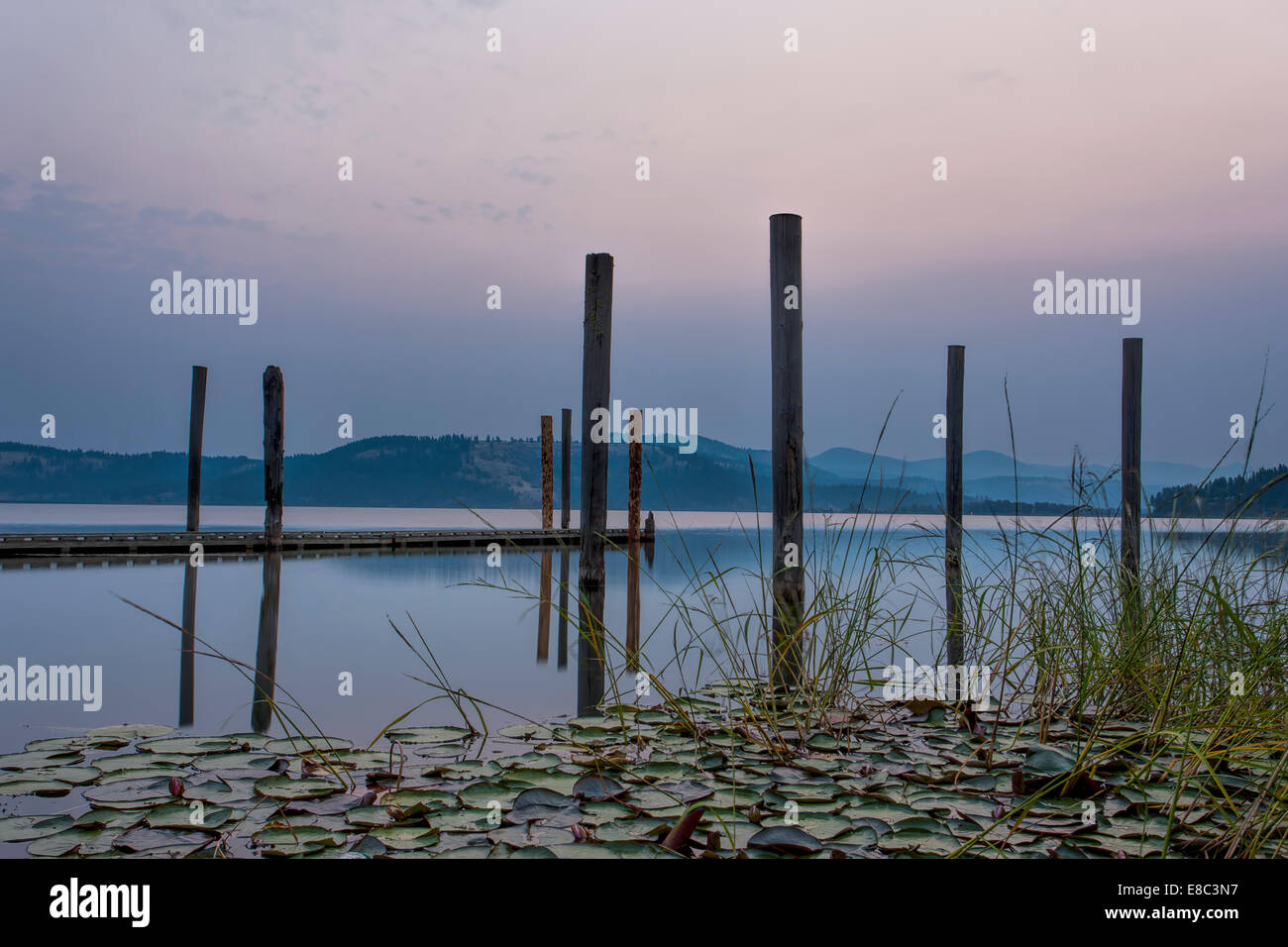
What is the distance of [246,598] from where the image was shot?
8867 millimetres

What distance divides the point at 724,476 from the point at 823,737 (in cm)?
8867

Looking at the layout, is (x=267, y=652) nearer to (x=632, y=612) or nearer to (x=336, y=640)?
(x=336, y=640)

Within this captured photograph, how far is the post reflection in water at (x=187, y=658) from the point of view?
4.00 meters

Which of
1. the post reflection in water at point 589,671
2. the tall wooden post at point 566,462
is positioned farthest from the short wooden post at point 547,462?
the post reflection in water at point 589,671

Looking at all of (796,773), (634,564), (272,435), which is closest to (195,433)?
(272,435)

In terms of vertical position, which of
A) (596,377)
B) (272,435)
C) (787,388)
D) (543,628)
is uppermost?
(596,377)

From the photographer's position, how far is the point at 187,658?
221 inches

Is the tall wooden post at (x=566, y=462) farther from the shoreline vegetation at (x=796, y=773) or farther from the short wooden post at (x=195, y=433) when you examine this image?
the shoreline vegetation at (x=796, y=773)

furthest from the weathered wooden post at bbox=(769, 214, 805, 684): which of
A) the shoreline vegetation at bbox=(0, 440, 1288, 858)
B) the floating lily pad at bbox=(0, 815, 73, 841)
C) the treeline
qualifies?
the floating lily pad at bbox=(0, 815, 73, 841)

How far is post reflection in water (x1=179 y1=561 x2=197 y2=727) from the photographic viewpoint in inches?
157

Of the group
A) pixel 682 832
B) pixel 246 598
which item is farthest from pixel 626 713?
pixel 246 598

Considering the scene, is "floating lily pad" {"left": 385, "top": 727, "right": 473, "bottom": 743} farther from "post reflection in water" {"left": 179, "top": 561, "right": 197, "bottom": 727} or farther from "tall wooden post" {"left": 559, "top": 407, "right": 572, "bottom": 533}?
"tall wooden post" {"left": 559, "top": 407, "right": 572, "bottom": 533}

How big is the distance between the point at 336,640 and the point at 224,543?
31.7 feet

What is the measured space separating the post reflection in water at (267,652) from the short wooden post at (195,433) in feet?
10.5
